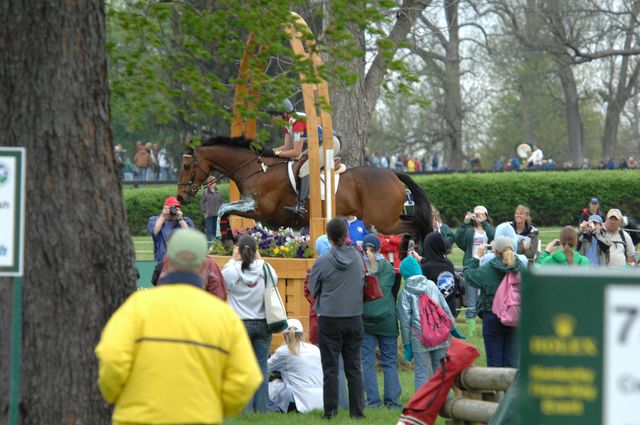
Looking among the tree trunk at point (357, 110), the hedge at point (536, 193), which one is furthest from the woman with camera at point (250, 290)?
the hedge at point (536, 193)

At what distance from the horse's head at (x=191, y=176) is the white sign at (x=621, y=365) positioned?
14.6 meters

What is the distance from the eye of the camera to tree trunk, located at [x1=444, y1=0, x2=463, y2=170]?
55891 millimetres

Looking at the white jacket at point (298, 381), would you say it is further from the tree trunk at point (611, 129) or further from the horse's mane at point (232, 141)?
the tree trunk at point (611, 129)

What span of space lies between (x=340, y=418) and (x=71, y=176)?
4.43 m

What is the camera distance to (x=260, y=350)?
1211 cm

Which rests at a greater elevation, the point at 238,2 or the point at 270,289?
the point at 238,2

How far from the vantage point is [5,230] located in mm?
7527

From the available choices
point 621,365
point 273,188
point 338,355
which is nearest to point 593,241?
point 273,188

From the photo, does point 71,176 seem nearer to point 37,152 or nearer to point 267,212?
point 37,152

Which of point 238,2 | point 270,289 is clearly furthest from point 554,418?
point 270,289

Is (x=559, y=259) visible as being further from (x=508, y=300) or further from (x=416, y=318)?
(x=416, y=318)

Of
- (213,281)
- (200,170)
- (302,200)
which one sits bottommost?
(213,281)

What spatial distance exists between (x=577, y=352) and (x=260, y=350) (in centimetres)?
756

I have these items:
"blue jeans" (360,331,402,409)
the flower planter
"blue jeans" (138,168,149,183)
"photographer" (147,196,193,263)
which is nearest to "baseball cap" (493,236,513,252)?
"blue jeans" (360,331,402,409)
